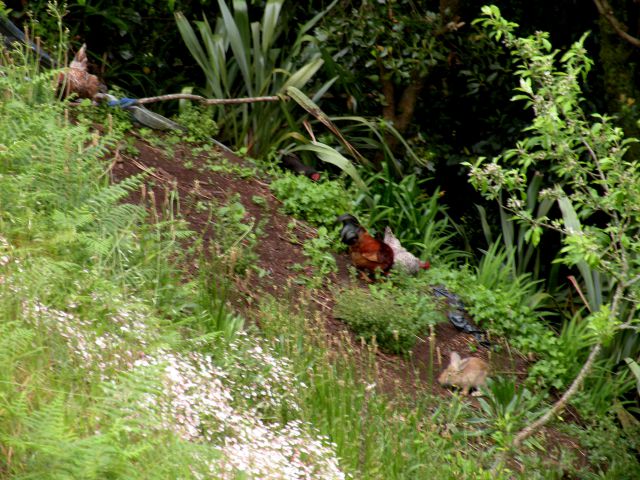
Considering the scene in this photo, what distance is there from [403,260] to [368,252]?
15.3 inches

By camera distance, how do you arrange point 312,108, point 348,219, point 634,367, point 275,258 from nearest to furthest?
1. point 634,367
2. point 275,258
3. point 348,219
4. point 312,108

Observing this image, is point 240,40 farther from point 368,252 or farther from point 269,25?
point 368,252

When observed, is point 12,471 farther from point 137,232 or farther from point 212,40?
point 212,40

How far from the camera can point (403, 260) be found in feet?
22.3

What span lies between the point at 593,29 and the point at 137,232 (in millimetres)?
5622

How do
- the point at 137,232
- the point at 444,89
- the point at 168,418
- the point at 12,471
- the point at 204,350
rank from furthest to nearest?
the point at 444,89 < the point at 137,232 < the point at 204,350 < the point at 168,418 < the point at 12,471

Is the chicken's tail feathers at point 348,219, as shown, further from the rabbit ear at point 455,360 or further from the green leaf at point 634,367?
the green leaf at point 634,367

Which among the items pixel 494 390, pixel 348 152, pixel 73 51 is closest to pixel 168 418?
pixel 494 390

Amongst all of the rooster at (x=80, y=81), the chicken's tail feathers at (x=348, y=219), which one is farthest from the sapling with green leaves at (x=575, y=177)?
the rooster at (x=80, y=81)

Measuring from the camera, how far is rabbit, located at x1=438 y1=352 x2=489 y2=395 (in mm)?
5871

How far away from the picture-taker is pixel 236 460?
3.35 meters

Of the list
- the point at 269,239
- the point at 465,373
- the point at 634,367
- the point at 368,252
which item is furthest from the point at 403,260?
the point at 634,367

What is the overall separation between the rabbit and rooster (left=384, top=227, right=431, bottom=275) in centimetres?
94

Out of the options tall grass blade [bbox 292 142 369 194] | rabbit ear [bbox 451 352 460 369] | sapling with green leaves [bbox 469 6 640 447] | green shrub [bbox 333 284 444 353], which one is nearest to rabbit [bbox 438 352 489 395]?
rabbit ear [bbox 451 352 460 369]
